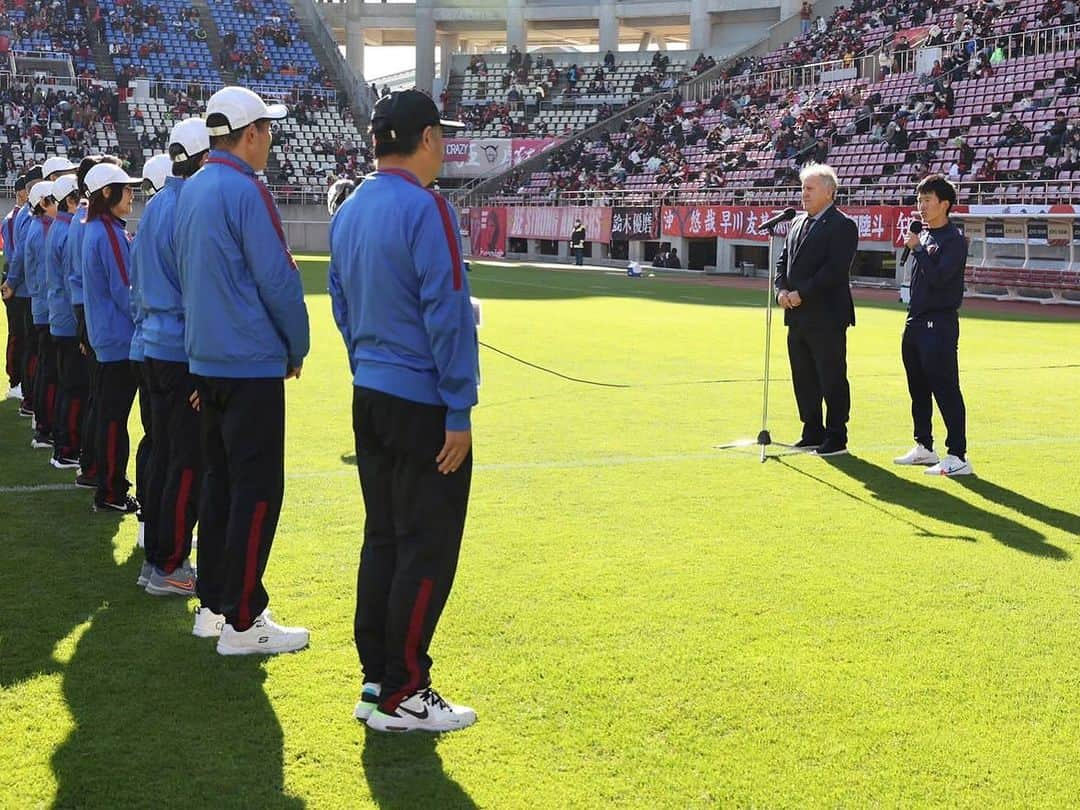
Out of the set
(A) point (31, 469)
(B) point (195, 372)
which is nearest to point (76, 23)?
(A) point (31, 469)

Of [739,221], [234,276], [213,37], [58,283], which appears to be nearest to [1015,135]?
[739,221]

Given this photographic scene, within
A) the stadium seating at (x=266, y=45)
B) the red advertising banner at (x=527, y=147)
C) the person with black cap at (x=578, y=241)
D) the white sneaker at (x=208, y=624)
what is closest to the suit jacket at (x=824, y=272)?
the white sneaker at (x=208, y=624)

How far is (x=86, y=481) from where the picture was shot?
25.3 feet

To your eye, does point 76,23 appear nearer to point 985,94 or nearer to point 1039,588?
point 985,94

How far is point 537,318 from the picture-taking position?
824 inches

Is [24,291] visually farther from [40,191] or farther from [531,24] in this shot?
[531,24]

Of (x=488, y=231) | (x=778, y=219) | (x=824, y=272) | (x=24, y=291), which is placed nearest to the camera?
(x=778, y=219)

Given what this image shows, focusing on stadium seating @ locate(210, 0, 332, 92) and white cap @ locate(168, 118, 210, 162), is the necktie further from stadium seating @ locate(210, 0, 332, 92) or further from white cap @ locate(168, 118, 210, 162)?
stadium seating @ locate(210, 0, 332, 92)

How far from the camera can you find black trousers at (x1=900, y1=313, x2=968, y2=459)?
849 centimetres

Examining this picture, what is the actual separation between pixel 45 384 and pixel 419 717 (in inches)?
242

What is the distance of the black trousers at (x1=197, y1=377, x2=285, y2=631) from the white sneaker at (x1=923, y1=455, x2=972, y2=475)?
202 inches

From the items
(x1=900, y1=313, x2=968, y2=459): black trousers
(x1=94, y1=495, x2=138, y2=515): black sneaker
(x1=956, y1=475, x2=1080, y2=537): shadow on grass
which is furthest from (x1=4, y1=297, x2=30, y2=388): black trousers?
(x1=956, y1=475, x2=1080, y2=537): shadow on grass

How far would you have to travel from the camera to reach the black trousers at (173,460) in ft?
17.7

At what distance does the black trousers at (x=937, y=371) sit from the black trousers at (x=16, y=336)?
7.32 m
